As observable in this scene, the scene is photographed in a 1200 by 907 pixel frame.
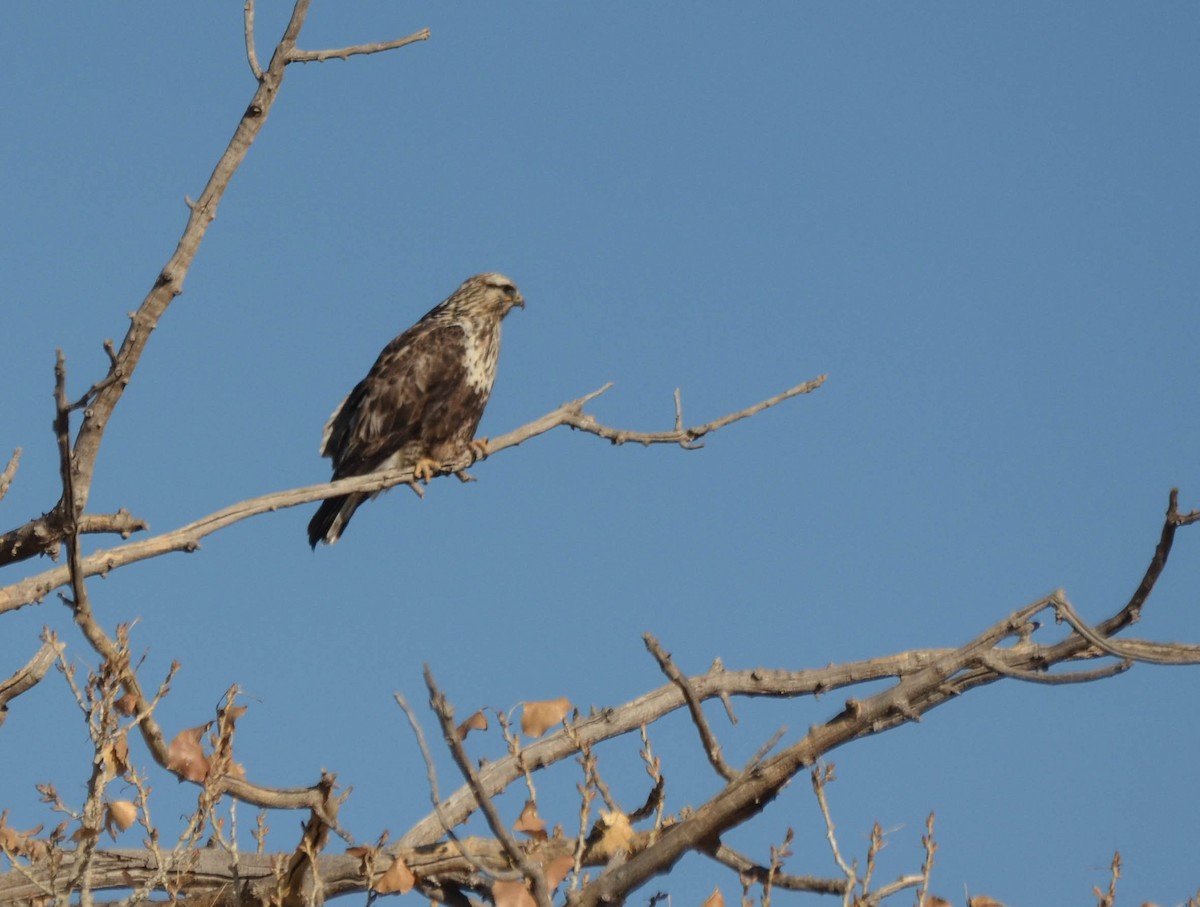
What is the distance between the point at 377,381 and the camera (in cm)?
880

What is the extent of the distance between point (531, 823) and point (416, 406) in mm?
4780

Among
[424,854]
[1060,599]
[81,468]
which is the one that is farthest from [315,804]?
[1060,599]

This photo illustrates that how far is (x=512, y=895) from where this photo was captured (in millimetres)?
3523

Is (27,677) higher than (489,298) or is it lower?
lower

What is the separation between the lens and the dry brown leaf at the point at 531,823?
13.3 ft

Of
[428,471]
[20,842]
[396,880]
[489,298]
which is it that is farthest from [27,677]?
[489,298]

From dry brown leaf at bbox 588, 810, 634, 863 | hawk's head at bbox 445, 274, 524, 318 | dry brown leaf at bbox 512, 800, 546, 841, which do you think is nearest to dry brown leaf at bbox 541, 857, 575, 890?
dry brown leaf at bbox 512, 800, 546, 841

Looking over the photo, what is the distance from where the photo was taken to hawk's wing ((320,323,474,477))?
339 inches

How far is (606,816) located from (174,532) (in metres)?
1.53

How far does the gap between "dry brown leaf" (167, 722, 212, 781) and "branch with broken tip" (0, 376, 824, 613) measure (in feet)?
1.77

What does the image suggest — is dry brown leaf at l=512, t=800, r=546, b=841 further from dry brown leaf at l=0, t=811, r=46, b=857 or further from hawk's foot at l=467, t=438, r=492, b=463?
hawk's foot at l=467, t=438, r=492, b=463

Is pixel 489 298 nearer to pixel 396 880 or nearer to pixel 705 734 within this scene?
pixel 705 734

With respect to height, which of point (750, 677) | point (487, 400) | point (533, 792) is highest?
point (487, 400)

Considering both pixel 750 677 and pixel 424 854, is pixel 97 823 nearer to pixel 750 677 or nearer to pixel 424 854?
pixel 424 854
